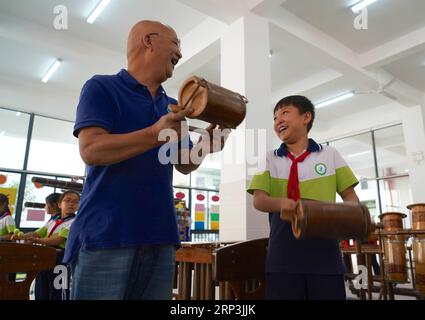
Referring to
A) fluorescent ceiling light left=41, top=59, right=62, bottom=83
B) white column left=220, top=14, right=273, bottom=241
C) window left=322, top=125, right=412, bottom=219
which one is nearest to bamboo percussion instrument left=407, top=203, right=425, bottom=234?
white column left=220, top=14, right=273, bottom=241

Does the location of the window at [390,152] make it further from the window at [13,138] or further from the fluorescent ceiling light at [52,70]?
the window at [13,138]

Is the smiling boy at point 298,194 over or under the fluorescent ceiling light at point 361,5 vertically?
under

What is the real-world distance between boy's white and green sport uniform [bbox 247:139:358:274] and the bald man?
61 cm

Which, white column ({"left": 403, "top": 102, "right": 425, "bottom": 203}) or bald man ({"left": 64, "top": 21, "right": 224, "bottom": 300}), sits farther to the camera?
white column ({"left": 403, "top": 102, "right": 425, "bottom": 203})

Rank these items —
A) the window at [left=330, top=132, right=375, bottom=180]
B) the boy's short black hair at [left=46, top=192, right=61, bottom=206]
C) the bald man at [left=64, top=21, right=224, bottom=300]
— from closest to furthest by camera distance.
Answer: the bald man at [left=64, top=21, right=224, bottom=300] < the boy's short black hair at [left=46, top=192, right=61, bottom=206] < the window at [left=330, top=132, right=375, bottom=180]

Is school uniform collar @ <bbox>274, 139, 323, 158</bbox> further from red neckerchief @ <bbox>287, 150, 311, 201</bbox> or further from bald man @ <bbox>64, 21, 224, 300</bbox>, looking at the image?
bald man @ <bbox>64, 21, 224, 300</bbox>

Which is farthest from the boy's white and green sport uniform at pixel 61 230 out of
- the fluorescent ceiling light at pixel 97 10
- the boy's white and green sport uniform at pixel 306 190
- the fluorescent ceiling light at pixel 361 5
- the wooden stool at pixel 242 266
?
the fluorescent ceiling light at pixel 361 5

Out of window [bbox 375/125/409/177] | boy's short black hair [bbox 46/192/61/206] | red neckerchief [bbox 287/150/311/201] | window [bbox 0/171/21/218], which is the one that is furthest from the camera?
window [bbox 375/125/409/177]

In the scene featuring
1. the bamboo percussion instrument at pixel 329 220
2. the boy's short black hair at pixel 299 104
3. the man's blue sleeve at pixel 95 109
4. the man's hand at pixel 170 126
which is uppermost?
the boy's short black hair at pixel 299 104

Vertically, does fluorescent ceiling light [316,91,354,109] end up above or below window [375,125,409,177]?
above

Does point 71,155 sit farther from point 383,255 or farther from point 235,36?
point 383,255

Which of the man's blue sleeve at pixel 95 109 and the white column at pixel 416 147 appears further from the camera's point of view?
the white column at pixel 416 147

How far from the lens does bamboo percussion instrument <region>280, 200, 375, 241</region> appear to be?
3.81ft

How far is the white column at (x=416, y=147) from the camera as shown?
8133 mm
